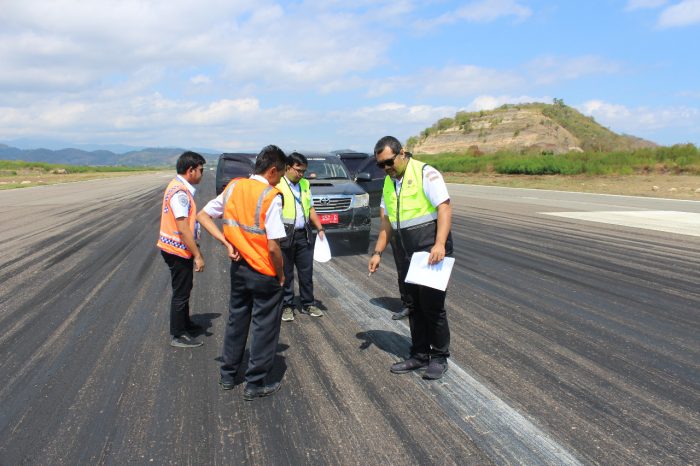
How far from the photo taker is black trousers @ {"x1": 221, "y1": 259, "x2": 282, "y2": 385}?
145 inches

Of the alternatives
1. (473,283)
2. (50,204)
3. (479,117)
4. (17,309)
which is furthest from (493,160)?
(17,309)

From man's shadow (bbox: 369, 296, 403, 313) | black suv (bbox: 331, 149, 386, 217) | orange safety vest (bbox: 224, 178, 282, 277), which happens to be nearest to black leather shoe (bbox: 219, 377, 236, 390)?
orange safety vest (bbox: 224, 178, 282, 277)

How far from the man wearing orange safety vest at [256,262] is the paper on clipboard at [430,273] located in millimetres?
1028

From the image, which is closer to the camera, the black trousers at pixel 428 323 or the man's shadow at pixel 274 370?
the black trousers at pixel 428 323

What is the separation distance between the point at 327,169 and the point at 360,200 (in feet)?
4.78

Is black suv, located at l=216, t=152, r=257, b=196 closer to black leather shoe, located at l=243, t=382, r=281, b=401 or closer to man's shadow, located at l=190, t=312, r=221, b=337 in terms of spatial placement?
man's shadow, located at l=190, t=312, r=221, b=337

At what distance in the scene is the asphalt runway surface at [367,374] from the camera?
3047 millimetres

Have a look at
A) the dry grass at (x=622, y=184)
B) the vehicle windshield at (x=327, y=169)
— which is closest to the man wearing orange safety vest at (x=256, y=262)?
the vehicle windshield at (x=327, y=169)

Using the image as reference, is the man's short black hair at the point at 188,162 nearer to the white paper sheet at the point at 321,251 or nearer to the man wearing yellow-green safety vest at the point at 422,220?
the white paper sheet at the point at 321,251

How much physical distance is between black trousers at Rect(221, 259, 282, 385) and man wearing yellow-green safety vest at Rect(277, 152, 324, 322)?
1422 mm

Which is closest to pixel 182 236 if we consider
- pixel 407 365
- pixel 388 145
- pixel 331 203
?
pixel 388 145

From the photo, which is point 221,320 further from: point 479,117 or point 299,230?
point 479,117

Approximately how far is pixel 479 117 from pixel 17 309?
69.4m

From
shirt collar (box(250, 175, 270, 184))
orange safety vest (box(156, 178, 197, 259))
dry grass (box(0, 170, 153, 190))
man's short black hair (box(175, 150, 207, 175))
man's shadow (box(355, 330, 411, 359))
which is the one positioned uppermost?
man's short black hair (box(175, 150, 207, 175))
